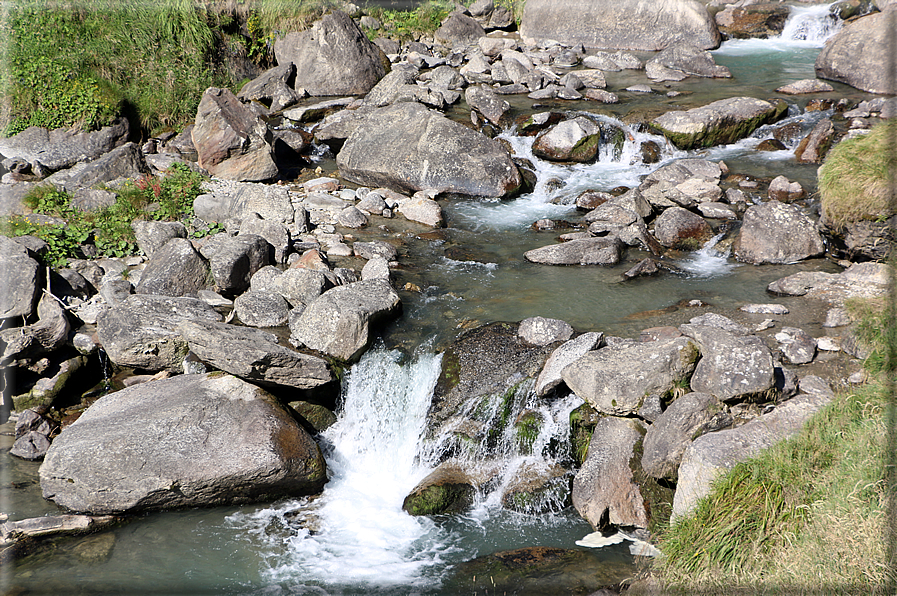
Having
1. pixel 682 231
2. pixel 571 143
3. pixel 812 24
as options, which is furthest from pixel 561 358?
pixel 812 24

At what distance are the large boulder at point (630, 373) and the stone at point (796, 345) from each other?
1.12 m

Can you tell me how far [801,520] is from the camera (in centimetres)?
437

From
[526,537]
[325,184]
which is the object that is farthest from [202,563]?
[325,184]

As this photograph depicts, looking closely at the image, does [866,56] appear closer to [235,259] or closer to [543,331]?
[543,331]

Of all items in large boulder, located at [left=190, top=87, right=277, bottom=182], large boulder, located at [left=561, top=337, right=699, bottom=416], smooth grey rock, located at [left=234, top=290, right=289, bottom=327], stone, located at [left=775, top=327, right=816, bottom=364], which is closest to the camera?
large boulder, located at [left=561, top=337, right=699, bottom=416]

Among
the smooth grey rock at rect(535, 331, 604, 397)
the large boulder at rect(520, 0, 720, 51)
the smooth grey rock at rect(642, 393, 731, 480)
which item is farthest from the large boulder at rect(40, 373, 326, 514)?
the large boulder at rect(520, 0, 720, 51)

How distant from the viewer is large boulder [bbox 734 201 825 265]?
8.84m

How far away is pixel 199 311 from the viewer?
7.69 m

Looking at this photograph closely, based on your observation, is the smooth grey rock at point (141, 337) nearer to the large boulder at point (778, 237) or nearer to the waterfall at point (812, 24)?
the large boulder at point (778, 237)

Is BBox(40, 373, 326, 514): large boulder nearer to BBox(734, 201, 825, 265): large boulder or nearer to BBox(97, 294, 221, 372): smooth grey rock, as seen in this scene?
BBox(97, 294, 221, 372): smooth grey rock

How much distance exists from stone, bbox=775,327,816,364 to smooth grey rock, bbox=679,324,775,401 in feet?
2.20

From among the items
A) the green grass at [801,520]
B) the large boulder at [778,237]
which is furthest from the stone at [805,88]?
the green grass at [801,520]

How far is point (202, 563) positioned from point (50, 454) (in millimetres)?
1976

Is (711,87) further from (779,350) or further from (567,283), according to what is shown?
(779,350)
